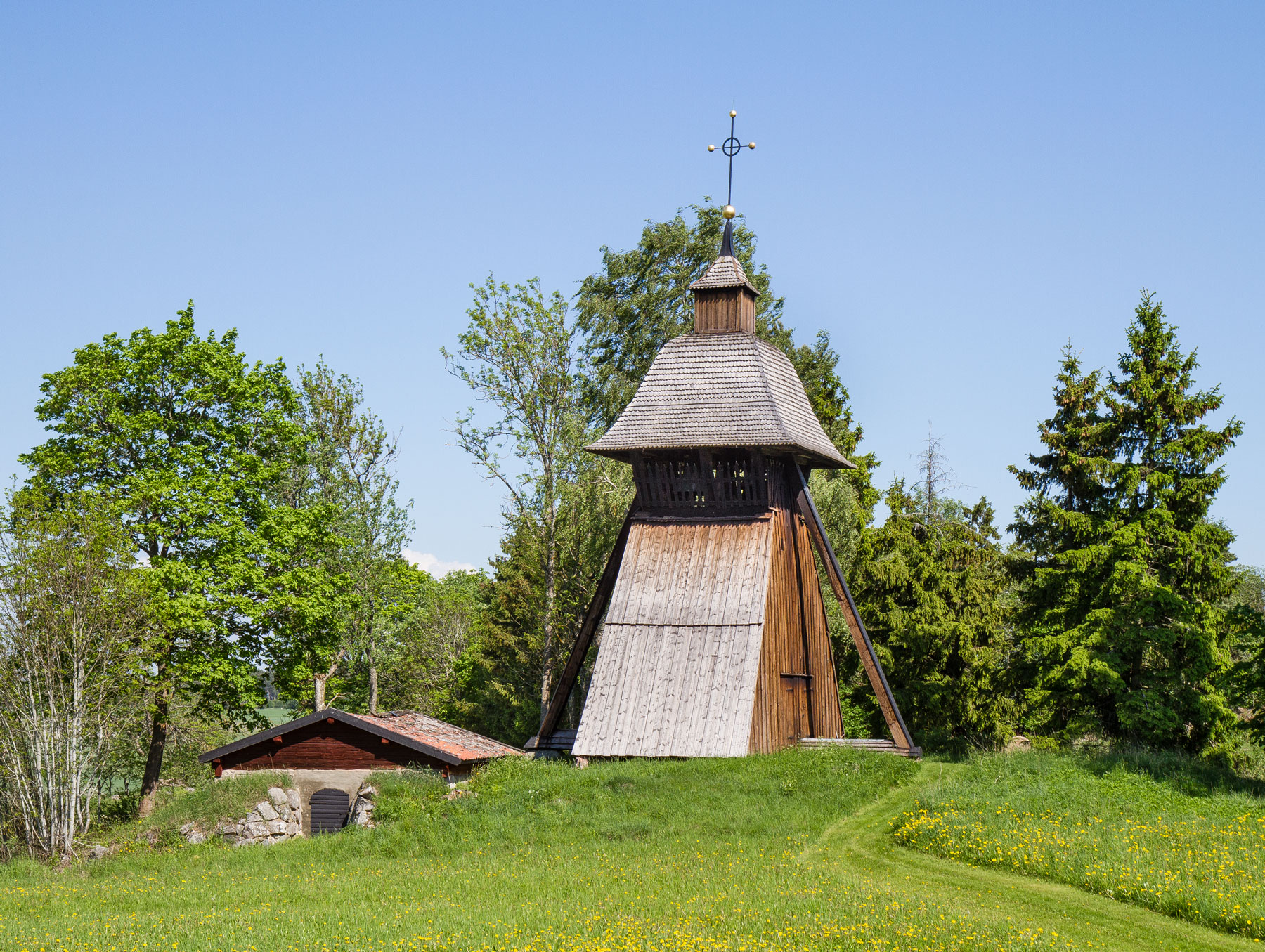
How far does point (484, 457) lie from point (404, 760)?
14.7m

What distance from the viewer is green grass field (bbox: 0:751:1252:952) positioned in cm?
1481

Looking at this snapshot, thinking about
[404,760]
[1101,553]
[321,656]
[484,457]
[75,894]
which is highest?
[484,457]

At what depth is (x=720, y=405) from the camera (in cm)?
2992

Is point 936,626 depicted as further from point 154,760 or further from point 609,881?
point 154,760

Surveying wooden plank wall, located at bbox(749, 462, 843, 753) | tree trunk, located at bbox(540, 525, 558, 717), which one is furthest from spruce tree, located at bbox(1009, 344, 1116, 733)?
tree trunk, located at bbox(540, 525, 558, 717)

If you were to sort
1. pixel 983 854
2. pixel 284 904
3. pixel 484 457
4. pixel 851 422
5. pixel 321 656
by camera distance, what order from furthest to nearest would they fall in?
pixel 851 422, pixel 484 457, pixel 321 656, pixel 983 854, pixel 284 904

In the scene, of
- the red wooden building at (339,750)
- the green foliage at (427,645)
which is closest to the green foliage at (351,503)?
the green foliage at (427,645)

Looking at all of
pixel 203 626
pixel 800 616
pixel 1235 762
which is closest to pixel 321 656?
pixel 203 626

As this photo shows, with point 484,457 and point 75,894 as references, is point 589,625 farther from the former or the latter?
point 75,894

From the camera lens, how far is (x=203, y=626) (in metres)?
30.0

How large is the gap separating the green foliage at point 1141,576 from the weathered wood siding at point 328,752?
45.1 feet

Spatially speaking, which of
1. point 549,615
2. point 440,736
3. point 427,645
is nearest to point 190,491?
point 440,736

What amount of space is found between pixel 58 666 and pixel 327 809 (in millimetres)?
6643

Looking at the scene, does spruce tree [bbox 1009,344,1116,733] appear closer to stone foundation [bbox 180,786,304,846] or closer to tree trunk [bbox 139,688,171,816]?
→ stone foundation [bbox 180,786,304,846]
